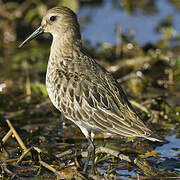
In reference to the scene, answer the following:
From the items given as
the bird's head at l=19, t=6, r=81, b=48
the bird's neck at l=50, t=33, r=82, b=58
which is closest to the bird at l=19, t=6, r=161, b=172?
the bird's neck at l=50, t=33, r=82, b=58

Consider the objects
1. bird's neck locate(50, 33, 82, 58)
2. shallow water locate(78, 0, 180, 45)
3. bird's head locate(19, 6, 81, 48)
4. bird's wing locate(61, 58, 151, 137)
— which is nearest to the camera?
bird's wing locate(61, 58, 151, 137)

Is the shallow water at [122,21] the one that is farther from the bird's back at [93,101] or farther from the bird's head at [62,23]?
the bird's back at [93,101]

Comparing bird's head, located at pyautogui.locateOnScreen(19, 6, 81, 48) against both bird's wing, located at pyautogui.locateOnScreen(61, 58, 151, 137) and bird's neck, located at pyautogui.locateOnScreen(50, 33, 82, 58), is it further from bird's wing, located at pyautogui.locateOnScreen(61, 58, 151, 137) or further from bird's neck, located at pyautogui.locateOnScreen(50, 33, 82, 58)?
bird's wing, located at pyautogui.locateOnScreen(61, 58, 151, 137)

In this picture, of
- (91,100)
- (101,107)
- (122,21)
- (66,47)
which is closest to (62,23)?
(66,47)

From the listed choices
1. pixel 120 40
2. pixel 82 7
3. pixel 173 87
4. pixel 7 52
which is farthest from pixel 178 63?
pixel 82 7

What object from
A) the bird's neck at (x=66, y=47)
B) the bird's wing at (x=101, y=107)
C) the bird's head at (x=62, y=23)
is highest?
the bird's head at (x=62, y=23)

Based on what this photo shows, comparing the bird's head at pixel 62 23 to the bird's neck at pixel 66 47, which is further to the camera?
the bird's head at pixel 62 23

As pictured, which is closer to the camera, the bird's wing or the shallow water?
the bird's wing

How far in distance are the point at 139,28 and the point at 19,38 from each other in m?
2.67

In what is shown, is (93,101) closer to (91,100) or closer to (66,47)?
(91,100)

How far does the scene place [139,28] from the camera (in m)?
11.4

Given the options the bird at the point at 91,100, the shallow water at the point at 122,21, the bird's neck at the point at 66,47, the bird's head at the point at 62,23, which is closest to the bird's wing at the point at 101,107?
the bird at the point at 91,100

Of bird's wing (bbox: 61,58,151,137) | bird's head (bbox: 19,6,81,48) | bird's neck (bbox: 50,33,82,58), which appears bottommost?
bird's wing (bbox: 61,58,151,137)

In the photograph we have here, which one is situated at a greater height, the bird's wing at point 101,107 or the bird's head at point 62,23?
the bird's head at point 62,23
